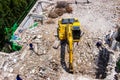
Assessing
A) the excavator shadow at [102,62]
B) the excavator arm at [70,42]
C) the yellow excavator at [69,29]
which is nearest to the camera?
the excavator arm at [70,42]

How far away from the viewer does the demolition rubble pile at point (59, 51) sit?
19.9 metres

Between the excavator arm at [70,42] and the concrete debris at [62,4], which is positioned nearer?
the excavator arm at [70,42]

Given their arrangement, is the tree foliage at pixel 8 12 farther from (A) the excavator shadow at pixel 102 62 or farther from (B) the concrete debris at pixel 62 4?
(A) the excavator shadow at pixel 102 62

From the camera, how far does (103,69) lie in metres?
20.2

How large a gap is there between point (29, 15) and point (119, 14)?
8.25m

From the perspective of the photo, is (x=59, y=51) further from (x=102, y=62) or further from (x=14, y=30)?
(x=14, y=30)

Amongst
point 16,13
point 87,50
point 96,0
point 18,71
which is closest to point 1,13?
point 16,13

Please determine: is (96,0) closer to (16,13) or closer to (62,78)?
(16,13)

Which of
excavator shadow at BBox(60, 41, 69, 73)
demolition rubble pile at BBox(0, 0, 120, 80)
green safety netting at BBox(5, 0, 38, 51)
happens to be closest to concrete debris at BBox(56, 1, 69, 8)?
demolition rubble pile at BBox(0, 0, 120, 80)

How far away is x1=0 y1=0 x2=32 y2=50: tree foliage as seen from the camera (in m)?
22.9

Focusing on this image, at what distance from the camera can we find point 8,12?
23.7 meters

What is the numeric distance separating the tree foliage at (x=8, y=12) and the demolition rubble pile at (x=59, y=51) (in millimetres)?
1471

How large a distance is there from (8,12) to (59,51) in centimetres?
583

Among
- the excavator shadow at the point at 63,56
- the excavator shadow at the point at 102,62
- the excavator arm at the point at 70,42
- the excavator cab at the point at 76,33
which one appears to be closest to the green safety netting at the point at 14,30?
the excavator shadow at the point at 63,56
